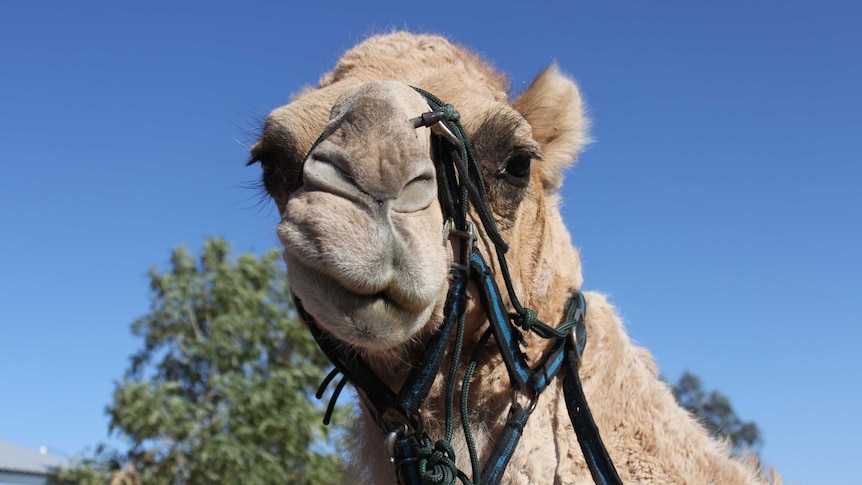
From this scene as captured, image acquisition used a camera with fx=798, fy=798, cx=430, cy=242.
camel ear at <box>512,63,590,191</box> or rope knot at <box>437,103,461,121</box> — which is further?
camel ear at <box>512,63,590,191</box>

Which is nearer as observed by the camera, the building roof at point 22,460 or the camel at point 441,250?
the camel at point 441,250

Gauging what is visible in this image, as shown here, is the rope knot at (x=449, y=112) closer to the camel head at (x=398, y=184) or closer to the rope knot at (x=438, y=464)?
the camel head at (x=398, y=184)

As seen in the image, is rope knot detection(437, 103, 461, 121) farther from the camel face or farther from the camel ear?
the camel ear

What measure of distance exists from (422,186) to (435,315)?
476mm

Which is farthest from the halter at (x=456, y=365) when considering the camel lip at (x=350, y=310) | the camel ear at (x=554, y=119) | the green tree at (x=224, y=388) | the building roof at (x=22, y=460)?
the building roof at (x=22, y=460)

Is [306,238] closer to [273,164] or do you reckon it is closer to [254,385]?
[273,164]

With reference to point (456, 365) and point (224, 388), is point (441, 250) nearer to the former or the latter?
point (456, 365)

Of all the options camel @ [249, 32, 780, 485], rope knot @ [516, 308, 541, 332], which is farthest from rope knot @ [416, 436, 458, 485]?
rope knot @ [516, 308, 541, 332]

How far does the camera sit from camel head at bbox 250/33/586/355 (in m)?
2.28

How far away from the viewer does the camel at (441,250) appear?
231 centimetres

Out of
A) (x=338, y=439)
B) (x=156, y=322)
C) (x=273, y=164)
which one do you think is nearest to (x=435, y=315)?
(x=273, y=164)

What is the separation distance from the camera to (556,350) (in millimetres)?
3035

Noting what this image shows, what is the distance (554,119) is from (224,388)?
1043 centimetres

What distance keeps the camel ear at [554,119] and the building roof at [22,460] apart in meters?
28.4
